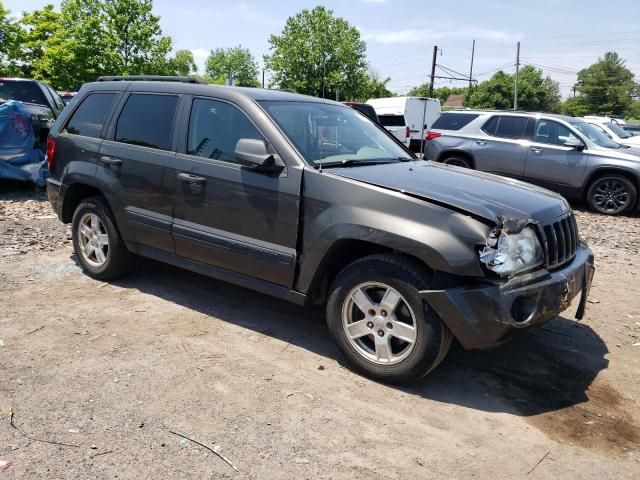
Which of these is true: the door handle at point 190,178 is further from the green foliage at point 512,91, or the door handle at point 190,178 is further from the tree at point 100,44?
the green foliage at point 512,91

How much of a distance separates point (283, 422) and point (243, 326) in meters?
1.43

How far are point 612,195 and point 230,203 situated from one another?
28.1 feet

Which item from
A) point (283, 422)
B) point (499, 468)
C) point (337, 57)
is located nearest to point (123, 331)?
point (283, 422)

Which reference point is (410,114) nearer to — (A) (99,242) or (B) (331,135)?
(A) (99,242)

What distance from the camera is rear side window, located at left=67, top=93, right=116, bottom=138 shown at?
5.12 metres

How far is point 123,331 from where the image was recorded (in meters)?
4.22

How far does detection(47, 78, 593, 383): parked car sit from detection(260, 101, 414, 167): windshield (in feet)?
0.05

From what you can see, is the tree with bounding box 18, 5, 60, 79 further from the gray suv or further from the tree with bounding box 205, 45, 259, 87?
the tree with bounding box 205, 45, 259, 87

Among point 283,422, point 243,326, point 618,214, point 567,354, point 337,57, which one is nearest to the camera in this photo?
point 283,422

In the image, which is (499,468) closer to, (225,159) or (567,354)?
(567,354)

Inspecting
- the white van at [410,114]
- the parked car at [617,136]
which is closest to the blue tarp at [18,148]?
the parked car at [617,136]

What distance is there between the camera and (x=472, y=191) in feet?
12.0

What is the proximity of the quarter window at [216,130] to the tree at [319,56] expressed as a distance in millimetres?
38897

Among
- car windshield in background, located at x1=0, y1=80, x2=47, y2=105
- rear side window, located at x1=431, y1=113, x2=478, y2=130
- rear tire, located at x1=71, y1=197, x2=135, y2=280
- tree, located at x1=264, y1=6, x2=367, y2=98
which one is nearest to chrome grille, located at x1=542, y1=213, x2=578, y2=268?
rear tire, located at x1=71, y1=197, x2=135, y2=280
